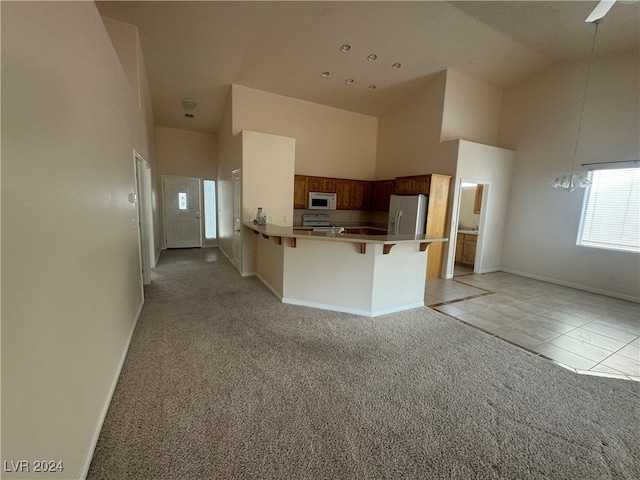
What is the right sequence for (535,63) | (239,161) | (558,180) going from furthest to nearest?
1. (535,63)
2. (239,161)
3. (558,180)

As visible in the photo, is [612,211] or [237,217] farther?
[237,217]

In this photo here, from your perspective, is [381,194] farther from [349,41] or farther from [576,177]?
[576,177]

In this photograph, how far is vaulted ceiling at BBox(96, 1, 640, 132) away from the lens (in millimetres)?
3664

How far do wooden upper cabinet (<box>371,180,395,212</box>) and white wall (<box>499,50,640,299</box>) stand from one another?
107 inches

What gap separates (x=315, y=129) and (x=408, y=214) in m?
3.11

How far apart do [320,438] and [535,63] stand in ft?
23.9

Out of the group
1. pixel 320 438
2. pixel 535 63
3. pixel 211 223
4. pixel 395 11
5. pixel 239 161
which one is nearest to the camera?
pixel 320 438

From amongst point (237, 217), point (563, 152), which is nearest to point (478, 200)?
point (563, 152)

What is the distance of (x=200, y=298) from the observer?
12.7 feet

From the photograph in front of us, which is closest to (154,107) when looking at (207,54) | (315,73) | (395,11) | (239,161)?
(207,54)

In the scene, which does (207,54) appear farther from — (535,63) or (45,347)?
(535,63)

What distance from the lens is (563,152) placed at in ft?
16.7


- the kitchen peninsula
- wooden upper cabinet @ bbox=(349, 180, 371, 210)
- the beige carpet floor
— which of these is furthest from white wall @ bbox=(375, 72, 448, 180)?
the beige carpet floor

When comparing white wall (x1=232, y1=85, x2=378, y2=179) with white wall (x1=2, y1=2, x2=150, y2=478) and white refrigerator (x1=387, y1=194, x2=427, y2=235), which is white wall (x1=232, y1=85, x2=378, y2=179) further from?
white wall (x1=2, y1=2, x2=150, y2=478)
